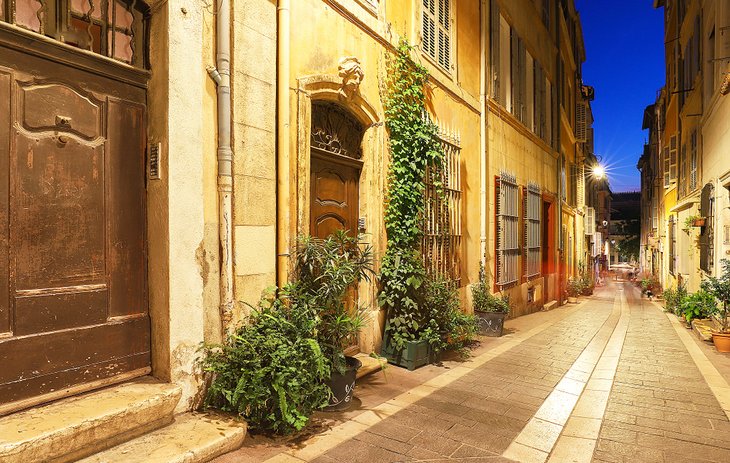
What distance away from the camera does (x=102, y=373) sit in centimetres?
312

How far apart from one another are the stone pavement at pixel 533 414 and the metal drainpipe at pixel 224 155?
114cm

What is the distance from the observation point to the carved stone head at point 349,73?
4.93m

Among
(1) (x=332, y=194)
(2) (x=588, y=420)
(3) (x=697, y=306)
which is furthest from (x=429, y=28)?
(3) (x=697, y=306)

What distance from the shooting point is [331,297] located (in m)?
4.05

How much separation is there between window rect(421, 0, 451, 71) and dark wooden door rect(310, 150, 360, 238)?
278 cm

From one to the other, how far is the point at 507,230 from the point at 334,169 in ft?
19.1

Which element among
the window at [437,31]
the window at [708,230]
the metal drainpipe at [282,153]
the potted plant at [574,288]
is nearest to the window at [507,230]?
the window at [437,31]

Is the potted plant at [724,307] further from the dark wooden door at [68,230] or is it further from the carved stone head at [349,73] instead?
the dark wooden door at [68,230]

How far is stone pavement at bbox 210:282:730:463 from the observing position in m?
3.25

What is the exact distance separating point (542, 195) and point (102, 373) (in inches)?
487

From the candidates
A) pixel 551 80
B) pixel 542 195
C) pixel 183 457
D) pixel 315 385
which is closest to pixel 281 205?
pixel 315 385

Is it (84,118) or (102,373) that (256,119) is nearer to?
(84,118)

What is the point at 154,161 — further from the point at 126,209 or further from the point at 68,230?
the point at 68,230

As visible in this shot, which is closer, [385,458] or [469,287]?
[385,458]
